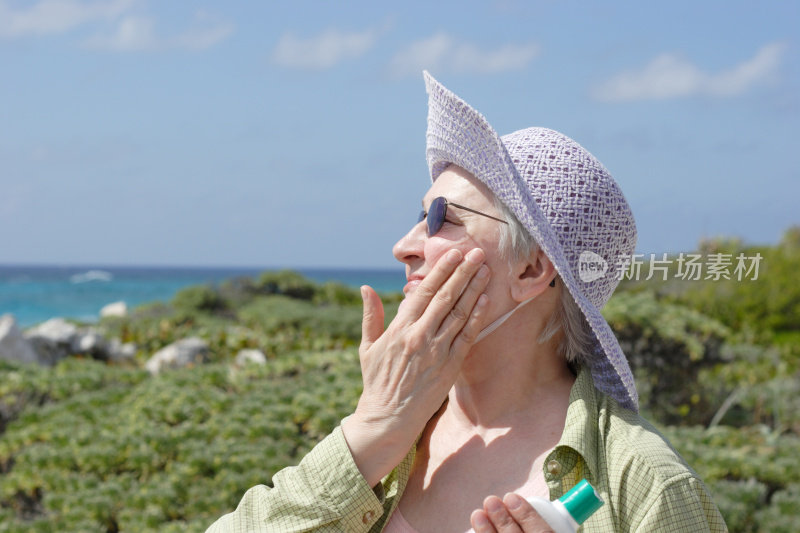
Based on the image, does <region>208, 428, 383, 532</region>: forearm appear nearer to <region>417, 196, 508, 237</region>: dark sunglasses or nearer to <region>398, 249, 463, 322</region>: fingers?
<region>398, 249, 463, 322</region>: fingers

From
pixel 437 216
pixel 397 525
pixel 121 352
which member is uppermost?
pixel 437 216

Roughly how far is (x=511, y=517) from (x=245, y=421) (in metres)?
4.22

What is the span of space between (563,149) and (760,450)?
4.94 m

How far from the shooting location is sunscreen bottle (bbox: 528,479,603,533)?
72.4 inches

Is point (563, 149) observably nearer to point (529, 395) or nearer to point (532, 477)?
point (529, 395)

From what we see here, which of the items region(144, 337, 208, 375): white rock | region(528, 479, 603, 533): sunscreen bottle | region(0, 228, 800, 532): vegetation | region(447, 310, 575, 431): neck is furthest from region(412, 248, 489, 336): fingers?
region(144, 337, 208, 375): white rock

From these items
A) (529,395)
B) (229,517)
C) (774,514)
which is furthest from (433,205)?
(774,514)

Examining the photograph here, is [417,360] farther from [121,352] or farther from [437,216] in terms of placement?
[121,352]

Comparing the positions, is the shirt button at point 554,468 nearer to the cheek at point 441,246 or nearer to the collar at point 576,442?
the collar at point 576,442

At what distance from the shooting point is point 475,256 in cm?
222

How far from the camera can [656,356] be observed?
7.89 metres

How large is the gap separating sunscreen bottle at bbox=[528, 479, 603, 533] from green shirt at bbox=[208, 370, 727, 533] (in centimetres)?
20

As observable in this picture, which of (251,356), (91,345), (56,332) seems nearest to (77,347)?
(91,345)

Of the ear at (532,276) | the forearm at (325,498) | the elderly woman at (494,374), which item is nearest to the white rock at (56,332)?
the elderly woman at (494,374)
